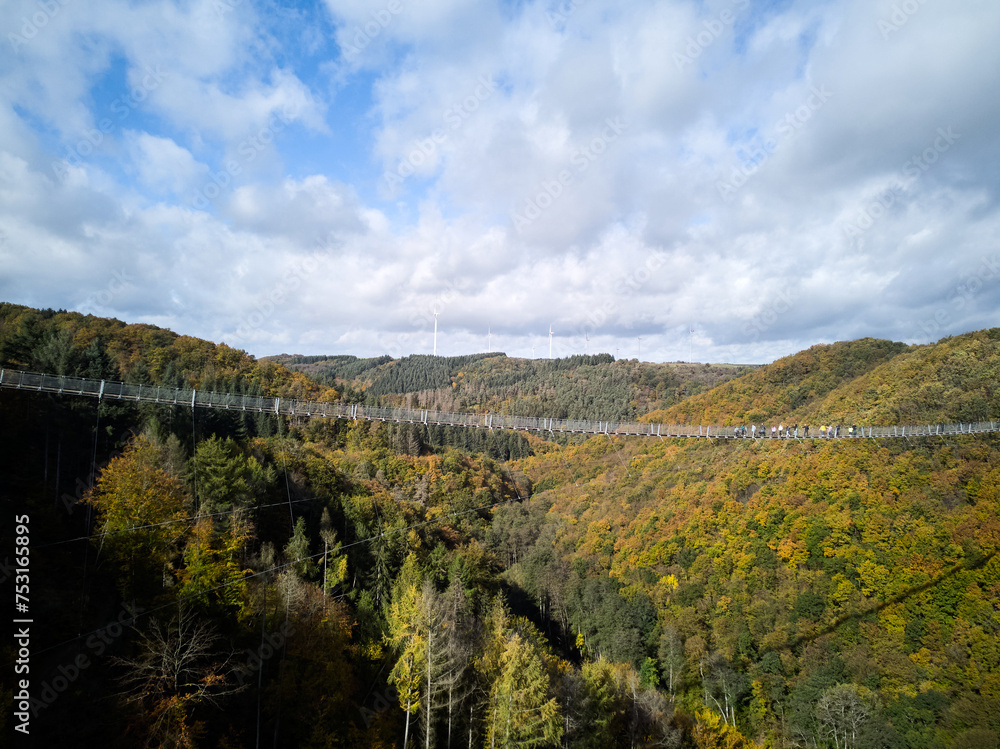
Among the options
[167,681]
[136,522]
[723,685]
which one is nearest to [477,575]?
[723,685]

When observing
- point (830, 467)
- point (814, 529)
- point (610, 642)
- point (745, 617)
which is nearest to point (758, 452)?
point (830, 467)

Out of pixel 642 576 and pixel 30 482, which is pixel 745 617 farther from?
pixel 30 482

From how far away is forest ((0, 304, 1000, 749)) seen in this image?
1622cm

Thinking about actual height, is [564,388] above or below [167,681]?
above

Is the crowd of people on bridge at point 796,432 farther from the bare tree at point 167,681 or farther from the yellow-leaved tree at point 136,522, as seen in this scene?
the yellow-leaved tree at point 136,522

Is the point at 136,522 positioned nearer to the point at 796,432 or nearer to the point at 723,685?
the point at 723,685

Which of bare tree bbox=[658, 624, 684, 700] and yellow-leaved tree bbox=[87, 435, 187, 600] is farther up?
yellow-leaved tree bbox=[87, 435, 187, 600]

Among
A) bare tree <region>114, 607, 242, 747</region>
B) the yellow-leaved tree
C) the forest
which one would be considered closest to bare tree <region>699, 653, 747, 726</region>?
the forest

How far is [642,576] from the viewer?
4834 centimetres

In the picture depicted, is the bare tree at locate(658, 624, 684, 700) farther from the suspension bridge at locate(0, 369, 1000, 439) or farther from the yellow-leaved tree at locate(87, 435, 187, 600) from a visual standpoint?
the yellow-leaved tree at locate(87, 435, 187, 600)

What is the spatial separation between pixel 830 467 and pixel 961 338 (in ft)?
128

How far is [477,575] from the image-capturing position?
128 feet

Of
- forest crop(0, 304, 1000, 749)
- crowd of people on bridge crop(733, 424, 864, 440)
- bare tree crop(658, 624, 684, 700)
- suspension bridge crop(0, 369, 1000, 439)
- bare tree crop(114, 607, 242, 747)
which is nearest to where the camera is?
bare tree crop(114, 607, 242, 747)

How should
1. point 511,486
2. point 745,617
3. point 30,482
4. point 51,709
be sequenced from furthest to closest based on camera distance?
point 511,486 < point 745,617 < point 30,482 < point 51,709
